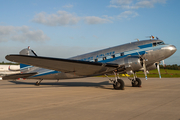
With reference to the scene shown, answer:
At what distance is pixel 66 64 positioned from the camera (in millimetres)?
14953

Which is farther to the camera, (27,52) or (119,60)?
(27,52)

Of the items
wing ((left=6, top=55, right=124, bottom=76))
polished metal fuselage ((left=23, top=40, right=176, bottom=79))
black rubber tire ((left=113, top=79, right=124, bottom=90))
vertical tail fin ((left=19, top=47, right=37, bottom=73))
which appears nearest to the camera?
wing ((left=6, top=55, right=124, bottom=76))

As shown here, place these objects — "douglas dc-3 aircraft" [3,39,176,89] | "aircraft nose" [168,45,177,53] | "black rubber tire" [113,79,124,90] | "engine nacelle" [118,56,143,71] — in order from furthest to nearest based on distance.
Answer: "aircraft nose" [168,45,177,53] < "engine nacelle" [118,56,143,71] < "black rubber tire" [113,79,124,90] < "douglas dc-3 aircraft" [3,39,176,89]

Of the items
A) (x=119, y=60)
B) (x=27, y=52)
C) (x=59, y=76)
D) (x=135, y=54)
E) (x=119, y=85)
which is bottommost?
(x=119, y=85)

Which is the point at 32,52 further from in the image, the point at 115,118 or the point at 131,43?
the point at 115,118

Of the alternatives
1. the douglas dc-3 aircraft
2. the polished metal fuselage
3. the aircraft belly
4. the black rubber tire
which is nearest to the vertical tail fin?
the aircraft belly

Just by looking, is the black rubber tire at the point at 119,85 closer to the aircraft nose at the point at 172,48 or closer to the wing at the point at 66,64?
the wing at the point at 66,64

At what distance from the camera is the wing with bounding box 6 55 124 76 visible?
543 inches

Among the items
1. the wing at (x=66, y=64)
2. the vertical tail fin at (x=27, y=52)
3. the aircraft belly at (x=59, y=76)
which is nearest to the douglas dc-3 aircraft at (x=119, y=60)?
the wing at (x=66, y=64)

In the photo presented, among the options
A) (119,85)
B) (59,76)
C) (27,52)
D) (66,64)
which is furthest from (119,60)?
(27,52)

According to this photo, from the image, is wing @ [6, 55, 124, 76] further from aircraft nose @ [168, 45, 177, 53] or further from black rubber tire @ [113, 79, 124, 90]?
aircraft nose @ [168, 45, 177, 53]

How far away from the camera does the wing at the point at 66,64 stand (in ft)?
45.3

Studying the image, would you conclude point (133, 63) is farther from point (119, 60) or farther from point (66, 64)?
point (66, 64)

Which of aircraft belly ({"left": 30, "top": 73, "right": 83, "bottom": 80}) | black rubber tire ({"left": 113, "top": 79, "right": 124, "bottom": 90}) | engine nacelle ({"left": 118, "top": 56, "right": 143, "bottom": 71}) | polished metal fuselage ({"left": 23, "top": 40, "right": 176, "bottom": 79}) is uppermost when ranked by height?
polished metal fuselage ({"left": 23, "top": 40, "right": 176, "bottom": 79})
